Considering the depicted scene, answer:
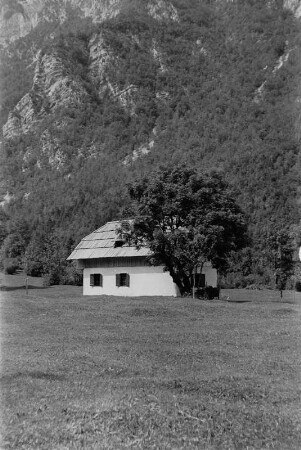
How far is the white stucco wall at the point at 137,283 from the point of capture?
53.2 m

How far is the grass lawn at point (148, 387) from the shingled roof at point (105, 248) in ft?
99.3

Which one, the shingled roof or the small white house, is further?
the shingled roof

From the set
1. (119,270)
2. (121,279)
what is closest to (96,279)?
(121,279)

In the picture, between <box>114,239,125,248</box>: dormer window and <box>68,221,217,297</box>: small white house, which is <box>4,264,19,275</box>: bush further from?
<box>114,239,125,248</box>: dormer window

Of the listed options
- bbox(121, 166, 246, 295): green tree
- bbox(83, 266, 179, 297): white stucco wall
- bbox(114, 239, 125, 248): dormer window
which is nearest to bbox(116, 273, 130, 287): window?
bbox(83, 266, 179, 297): white stucco wall

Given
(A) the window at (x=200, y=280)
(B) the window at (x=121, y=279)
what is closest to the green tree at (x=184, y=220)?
(A) the window at (x=200, y=280)

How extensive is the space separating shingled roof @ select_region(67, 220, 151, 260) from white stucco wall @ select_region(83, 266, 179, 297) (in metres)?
1.42

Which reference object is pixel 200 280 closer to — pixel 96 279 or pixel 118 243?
pixel 118 243

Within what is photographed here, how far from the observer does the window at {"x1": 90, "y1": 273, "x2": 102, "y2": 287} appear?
5861 cm

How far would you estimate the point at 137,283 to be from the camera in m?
55.1

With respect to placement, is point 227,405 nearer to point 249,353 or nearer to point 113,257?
point 249,353

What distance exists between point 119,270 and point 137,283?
2.60m

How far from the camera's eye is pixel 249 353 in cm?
1883

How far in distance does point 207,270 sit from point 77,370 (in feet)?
132
